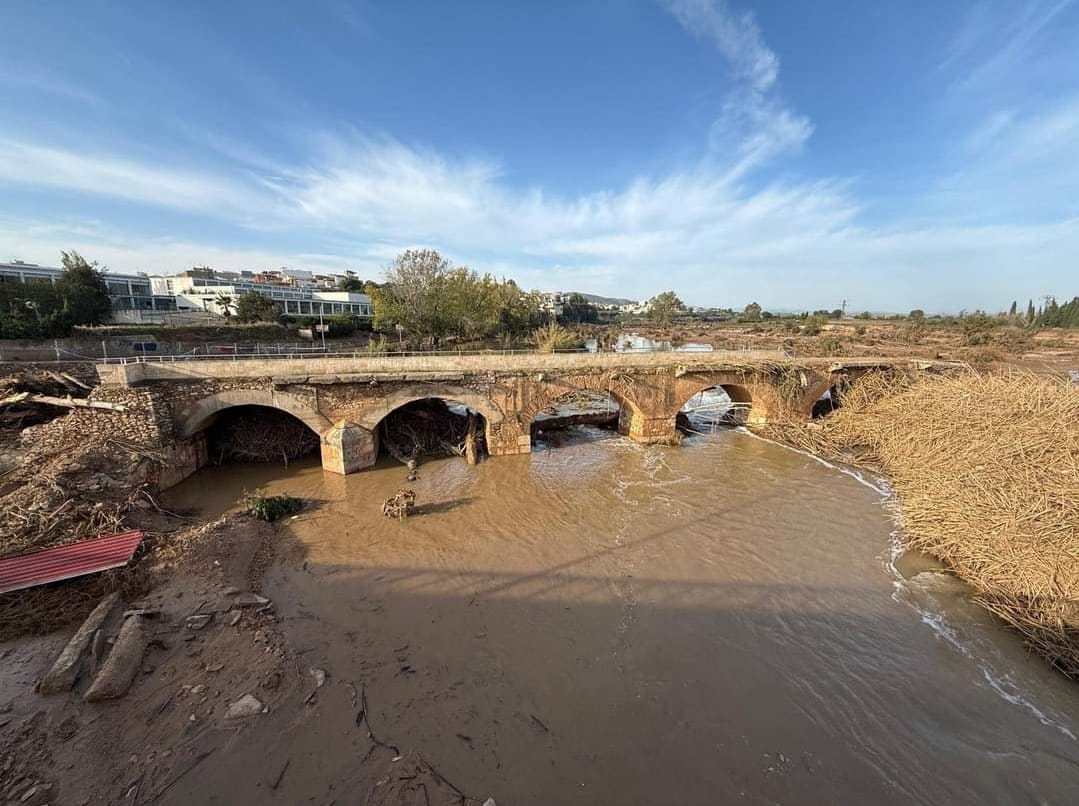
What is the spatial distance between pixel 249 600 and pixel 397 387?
850 centimetres

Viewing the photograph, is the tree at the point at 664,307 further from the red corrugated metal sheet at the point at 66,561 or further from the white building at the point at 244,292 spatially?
the red corrugated metal sheet at the point at 66,561

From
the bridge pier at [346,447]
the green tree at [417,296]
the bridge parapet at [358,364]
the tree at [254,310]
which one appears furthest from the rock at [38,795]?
the tree at [254,310]

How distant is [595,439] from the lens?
20094 millimetres

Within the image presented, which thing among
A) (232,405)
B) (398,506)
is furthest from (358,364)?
(398,506)

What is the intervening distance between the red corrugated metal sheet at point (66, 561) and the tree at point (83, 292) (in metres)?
26.2

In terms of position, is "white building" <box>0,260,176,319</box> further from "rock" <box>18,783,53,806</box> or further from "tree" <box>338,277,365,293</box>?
"rock" <box>18,783,53,806</box>

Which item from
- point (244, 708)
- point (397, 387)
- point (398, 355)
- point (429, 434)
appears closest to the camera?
point (244, 708)

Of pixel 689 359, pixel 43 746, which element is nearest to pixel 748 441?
pixel 689 359

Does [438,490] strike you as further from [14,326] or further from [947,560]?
[14,326]

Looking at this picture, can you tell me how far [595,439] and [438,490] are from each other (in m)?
8.41

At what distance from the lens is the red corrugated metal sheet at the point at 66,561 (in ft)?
25.7

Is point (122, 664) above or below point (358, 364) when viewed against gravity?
below

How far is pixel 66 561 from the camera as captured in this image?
8383 mm

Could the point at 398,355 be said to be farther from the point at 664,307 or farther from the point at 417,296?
the point at 664,307
